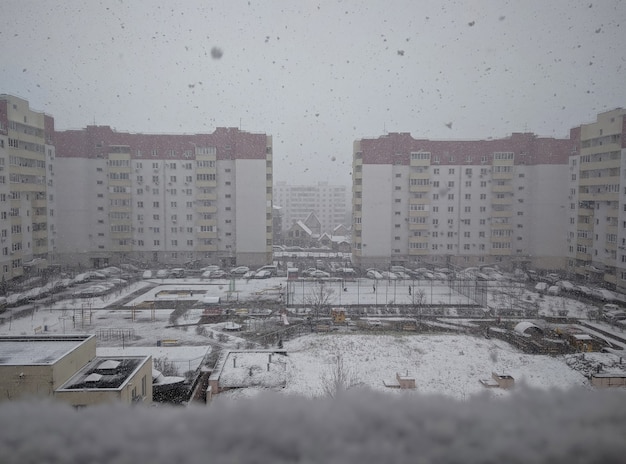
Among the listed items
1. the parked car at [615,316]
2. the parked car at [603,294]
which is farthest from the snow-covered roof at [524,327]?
the parked car at [603,294]

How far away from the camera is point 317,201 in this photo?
7162 centimetres

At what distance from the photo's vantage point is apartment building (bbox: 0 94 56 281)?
20922 millimetres

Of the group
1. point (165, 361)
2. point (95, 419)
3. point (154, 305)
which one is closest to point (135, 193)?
point (154, 305)

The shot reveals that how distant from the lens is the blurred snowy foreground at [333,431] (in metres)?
0.87

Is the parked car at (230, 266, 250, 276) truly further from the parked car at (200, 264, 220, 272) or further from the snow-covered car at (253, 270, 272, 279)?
the parked car at (200, 264, 220, 272)

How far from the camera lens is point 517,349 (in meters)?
11.7

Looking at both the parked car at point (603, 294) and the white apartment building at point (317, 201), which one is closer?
the parked car at point (603, 294)

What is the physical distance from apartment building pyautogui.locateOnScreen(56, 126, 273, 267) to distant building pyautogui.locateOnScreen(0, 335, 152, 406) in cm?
1920

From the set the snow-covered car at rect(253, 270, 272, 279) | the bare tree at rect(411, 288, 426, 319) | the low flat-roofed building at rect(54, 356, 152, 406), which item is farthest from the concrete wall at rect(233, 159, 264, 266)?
the low flat-roofed building at rect(54, 356, 152, 406)

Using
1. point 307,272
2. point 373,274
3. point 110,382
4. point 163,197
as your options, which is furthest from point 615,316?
point 163,197

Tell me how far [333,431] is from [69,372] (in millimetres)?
7670

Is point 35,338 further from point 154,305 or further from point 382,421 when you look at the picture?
point 382,421

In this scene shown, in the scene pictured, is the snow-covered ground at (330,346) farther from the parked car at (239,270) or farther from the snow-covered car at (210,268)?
the snow-covered car at (210,268)

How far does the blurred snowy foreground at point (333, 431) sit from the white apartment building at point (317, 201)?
6981 centimetres
